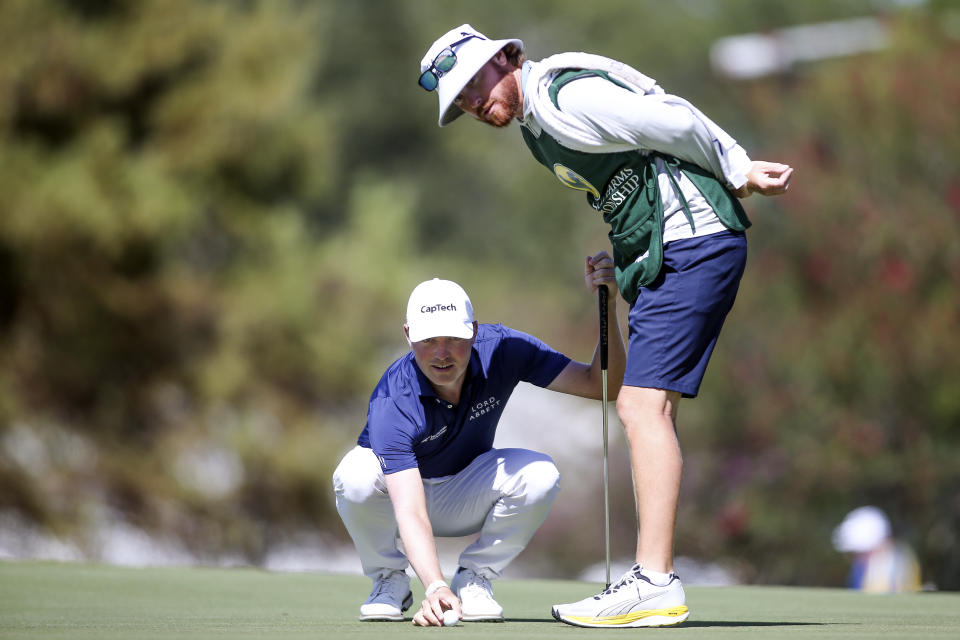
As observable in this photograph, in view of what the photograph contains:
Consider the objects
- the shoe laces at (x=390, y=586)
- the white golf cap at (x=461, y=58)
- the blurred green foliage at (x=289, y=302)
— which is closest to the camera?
the white golf cap at (x=461, y=58)

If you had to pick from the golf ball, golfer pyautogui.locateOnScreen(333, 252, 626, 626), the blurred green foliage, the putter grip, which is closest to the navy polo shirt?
golfer pyautogui.locateOnScreen(333, 252, 626, 626)

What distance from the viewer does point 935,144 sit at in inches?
581

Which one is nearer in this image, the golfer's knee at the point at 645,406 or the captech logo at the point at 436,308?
the golfer's knee at the point at 645,406

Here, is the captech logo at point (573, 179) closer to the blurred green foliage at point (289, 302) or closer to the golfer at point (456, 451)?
the golfer at point (456, 451)

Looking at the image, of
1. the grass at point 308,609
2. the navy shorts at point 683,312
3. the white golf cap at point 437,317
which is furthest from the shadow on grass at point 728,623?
the white golf cap at point 437,317

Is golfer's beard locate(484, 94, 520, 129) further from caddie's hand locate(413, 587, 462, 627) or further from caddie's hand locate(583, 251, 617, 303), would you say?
caddie's hand locate(413, 587, 462, 627)

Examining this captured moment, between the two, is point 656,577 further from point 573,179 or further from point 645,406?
point 573,179

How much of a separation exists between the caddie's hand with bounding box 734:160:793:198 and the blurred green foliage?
32.4 feet

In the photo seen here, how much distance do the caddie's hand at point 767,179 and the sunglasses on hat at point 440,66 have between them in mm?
990

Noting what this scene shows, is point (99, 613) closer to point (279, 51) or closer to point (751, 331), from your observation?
point (751, 331)

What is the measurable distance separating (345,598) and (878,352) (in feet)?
30.7

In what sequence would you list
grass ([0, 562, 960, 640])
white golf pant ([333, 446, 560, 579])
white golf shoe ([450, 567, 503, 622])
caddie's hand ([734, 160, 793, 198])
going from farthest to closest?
white golf pant ([333, 446, 560, 579]) < white golf shoe ([450, 567, 503, 622]) < caddie's hand ([734, 160, 793, 198]) < grass ([0, 562, 960, 640])

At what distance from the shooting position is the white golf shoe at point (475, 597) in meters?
4.74

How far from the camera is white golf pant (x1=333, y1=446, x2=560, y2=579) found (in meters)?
4.85
